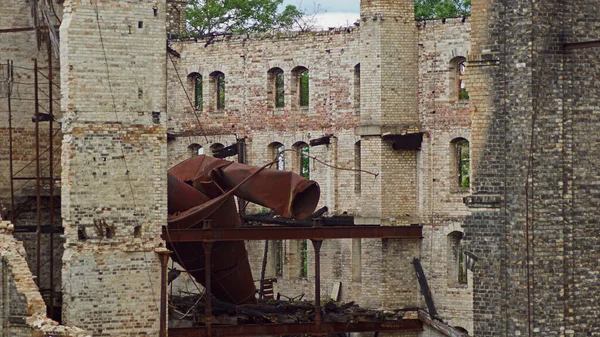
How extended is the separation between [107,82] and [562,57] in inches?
394

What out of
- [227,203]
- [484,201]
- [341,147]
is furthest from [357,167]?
[484,201]

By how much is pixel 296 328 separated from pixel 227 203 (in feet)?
10.0

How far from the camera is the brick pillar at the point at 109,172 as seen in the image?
33812 millimetres

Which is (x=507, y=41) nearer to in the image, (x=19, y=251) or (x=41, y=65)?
(x=19, y=251)

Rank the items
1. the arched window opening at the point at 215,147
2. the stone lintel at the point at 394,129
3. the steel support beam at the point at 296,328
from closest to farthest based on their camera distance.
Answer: the steel support beam at the point at 296,328
the stone lintel at the point at 394,129
the arched window opening at the point at 215,147

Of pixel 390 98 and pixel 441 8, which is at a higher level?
pixel 441 8

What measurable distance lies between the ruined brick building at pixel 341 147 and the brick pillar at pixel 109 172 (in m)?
0.04

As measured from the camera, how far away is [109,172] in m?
34.1

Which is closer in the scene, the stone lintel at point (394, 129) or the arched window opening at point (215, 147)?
the stone lintel at point (394, 129)

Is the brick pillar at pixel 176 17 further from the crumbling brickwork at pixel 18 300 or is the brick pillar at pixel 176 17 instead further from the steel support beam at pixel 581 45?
the steel support beam at pixel 581 45

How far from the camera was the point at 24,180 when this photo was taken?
38219 millimetres

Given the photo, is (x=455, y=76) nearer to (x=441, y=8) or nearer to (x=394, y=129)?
(x=394, y=129)

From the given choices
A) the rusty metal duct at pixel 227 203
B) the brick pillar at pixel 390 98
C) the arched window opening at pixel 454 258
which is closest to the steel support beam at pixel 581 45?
the rusty metal duct at pixel 227 203

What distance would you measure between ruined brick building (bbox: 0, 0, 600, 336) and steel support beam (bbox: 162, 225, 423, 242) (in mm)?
561
